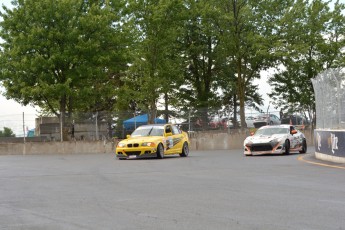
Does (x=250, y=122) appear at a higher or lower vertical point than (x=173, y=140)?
higher

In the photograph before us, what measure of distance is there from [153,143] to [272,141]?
471 centimetres

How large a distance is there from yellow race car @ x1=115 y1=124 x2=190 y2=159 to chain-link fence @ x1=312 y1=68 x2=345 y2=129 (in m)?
6.00

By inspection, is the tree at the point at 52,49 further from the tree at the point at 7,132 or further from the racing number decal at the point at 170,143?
the racing number decal at the point at 170,143

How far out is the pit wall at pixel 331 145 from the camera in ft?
63.9

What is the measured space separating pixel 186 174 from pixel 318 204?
7.01 m

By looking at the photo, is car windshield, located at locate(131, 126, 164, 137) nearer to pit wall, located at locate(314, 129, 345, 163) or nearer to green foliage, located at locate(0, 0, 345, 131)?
pit wall, located at locate(314, 129, 345, 163)

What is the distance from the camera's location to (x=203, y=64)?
60.5m

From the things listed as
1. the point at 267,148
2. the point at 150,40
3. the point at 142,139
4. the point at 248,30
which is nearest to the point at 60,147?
the point at 142,139

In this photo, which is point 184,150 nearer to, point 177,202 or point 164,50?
point 177,202

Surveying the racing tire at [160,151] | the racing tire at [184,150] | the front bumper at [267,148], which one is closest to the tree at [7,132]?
the racing tire at [184,150]

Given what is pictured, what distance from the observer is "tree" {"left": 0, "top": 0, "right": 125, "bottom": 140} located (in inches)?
1606

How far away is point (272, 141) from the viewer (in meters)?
26.9

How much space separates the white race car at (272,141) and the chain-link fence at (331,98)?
3480mm

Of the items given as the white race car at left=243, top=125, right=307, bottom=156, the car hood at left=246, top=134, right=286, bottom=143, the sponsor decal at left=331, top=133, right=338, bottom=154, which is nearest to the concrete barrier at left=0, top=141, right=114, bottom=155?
the white race car at left=243, top=125, right=307, bottom=156
